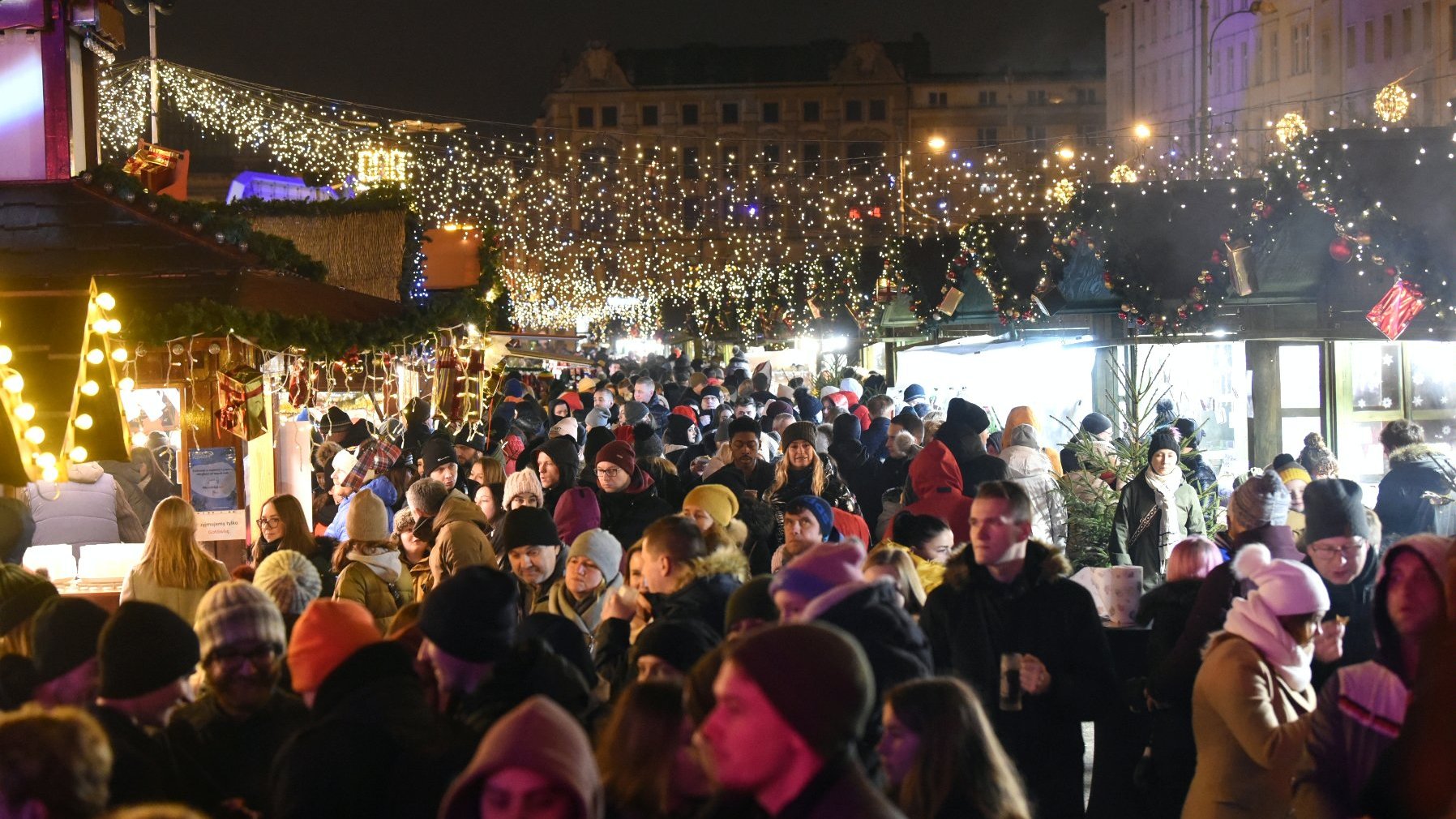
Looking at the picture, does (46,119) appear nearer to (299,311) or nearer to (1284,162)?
(299,311)

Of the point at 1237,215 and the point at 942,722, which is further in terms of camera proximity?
the point at 1237,215

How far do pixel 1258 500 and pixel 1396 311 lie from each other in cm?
520

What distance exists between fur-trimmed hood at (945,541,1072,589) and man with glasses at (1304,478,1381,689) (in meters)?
1.58

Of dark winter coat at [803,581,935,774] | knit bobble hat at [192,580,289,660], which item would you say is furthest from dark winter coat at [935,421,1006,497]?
knit bobble hat at [192,580,289,660]

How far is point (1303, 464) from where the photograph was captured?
11039mm

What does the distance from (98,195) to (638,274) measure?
5276cm

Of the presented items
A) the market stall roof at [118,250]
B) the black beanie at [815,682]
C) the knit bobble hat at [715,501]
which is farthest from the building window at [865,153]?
the black beanie at [815,682]

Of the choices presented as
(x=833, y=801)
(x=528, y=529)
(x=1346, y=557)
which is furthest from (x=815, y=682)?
(x=1346, y=557)

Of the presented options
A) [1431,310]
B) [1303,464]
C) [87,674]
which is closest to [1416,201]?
[1431,310]

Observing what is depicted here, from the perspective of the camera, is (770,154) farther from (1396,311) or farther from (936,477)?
(936,477)

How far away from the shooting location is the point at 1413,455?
9.28m

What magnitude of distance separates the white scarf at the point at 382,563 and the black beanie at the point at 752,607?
3.03m

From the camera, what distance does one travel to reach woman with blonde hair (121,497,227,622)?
276 inches

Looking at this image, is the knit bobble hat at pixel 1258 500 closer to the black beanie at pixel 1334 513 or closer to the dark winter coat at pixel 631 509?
the black beanie at pixel 1334 513
